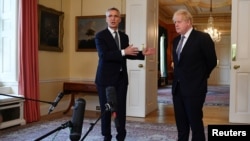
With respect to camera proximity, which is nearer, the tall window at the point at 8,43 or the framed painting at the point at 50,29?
the tall window at the point at 8,43

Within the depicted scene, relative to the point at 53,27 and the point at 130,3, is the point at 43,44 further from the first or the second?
the point at 130,3

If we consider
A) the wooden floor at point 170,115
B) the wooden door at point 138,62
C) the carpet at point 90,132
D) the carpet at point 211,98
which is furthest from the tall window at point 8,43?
the carpet at point 211,98

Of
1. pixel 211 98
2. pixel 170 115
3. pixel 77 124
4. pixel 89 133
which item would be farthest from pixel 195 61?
pixel 211 98

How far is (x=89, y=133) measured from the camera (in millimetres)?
3547

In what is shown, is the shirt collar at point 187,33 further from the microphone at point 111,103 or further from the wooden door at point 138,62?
the wooden door at point 138,62

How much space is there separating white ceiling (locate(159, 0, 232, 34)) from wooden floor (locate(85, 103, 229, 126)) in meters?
3.68

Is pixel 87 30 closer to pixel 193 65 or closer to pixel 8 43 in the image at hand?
pixel 8 43

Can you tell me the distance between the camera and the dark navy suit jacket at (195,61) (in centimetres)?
238

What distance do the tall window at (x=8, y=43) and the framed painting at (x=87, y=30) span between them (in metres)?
1.43

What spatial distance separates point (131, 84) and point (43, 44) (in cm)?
161

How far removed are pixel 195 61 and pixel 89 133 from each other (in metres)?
1.73

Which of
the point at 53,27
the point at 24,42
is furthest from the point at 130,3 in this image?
the point at 24,42

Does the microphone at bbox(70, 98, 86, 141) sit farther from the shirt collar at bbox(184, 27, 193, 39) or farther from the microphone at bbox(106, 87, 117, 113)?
the shirt collar at bbox(184, 27, 193, 39)

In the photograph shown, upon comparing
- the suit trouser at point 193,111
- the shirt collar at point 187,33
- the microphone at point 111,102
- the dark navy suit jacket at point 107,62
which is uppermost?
the shirt collar at point 187,33
